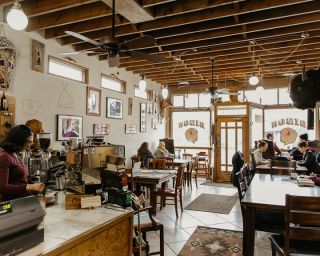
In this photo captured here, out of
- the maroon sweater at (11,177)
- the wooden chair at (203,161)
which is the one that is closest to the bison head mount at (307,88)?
the maroon sweater at (11,177)

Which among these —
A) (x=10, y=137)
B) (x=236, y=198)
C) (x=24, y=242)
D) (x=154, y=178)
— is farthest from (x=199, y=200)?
(x=24, y=242)

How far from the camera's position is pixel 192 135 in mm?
10312

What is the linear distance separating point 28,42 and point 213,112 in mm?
6039

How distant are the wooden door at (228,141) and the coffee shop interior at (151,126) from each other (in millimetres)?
33

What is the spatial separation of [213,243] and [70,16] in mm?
3940

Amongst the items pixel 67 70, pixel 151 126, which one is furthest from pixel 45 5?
pixel 151 126

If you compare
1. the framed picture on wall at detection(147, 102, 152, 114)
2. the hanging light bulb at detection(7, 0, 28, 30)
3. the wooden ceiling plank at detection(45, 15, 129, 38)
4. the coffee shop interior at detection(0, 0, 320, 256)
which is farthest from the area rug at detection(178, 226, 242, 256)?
the framed picture on wall at detection(147, 102, 152, 114)

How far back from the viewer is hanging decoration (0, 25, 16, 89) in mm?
4137

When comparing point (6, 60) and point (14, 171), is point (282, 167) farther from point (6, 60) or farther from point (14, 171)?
point (6, 60)

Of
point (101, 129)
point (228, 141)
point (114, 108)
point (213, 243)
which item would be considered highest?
point (114, 108)

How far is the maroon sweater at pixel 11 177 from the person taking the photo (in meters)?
2.21

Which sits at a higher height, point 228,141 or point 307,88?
point 307,88

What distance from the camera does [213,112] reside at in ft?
30.0

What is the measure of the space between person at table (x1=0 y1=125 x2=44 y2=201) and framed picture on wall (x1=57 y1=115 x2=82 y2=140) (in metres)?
2.57
